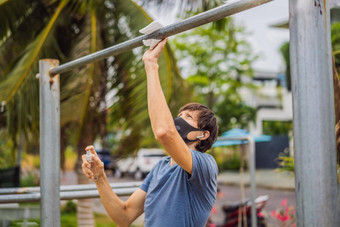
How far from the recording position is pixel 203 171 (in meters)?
1.80

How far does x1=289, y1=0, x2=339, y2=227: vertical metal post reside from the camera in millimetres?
1192

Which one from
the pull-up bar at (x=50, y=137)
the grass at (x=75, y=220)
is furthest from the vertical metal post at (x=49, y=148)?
the grass at (x=75, y=220)

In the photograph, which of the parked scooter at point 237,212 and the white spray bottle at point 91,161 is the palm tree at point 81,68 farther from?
the white spray bottle at point 91,161

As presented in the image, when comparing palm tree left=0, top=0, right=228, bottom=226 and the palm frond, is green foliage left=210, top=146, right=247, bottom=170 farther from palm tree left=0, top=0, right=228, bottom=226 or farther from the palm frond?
the palm frond

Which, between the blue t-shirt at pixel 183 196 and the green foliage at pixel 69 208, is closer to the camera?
the blue t-shirt at pixel 183 196

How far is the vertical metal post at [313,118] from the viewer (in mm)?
1192

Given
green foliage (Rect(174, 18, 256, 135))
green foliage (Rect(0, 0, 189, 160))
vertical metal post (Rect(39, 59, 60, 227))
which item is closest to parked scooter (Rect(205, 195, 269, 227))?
green foliage (Rect(0, 0, 189, 160))

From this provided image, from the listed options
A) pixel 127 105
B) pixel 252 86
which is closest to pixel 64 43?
pixel 127 105

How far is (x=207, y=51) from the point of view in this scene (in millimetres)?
19359

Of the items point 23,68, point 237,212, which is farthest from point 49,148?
point 237,212

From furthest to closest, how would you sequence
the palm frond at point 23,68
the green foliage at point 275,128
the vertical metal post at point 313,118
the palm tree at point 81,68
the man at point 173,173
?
the green foliage at point 275,128 < the palm tree at point 81,68 < the palm frond at point 23,68 < the man at point 173,173 < the vertical metal post at point 313,118

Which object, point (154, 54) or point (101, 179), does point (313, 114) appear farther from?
point (101, 179)

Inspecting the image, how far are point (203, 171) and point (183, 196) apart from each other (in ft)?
0.44

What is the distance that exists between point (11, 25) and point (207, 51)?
13.7 metres
